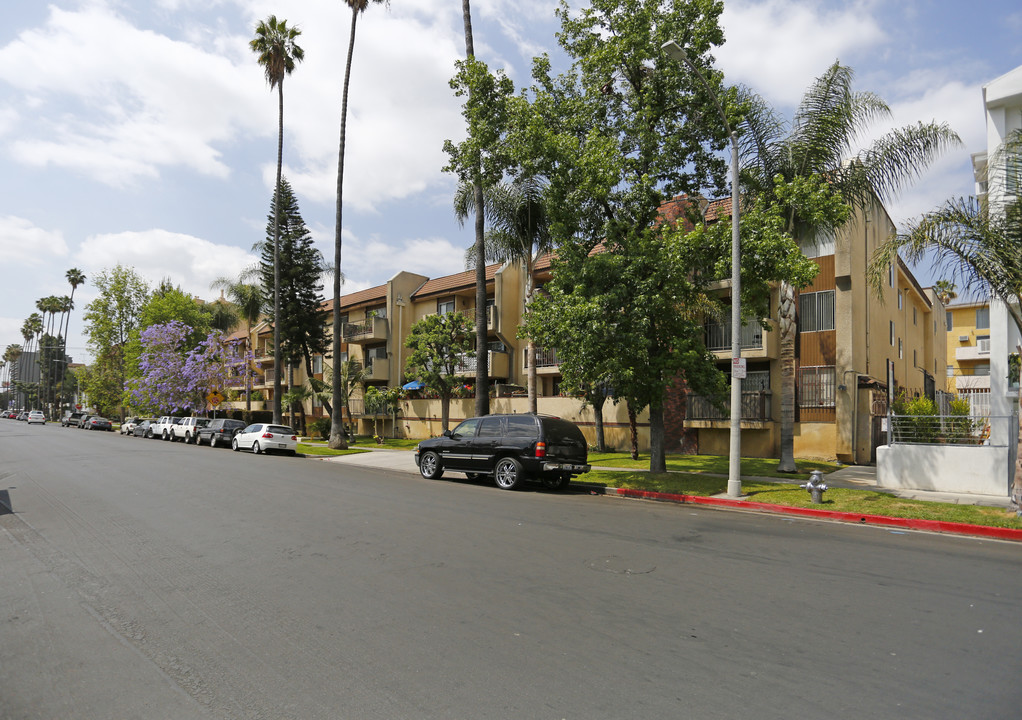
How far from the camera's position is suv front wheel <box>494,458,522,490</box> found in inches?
617

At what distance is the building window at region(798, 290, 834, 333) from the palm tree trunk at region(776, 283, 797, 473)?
4.17m

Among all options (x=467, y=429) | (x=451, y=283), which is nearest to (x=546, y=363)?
(x=451, y=283)

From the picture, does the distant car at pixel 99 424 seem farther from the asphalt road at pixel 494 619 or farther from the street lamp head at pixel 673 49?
the street lamp head at pixel 673 49

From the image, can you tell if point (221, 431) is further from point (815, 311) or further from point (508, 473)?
point (815, 311)

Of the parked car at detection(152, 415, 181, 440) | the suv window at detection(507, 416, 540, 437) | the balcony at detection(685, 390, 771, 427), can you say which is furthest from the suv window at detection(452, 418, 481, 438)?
the parked car at detection(152, 415, 181, 440)

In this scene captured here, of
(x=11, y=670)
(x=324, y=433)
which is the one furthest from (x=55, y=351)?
(x=11, y=670)

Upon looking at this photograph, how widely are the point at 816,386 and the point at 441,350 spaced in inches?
645

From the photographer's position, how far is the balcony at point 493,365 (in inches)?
1325

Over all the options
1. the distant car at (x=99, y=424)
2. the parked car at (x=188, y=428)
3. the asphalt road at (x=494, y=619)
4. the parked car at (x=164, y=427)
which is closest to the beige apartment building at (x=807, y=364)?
the asphalt road at (x=494, y=619)

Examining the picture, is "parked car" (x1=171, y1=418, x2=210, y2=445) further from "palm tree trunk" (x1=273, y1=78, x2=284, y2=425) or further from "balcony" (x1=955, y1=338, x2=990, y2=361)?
"balcony" (x1=955, y1=338, x2=990, y2=361)

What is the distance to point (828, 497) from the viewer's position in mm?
13492

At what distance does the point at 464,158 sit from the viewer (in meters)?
17.6

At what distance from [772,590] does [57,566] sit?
7.91 meters

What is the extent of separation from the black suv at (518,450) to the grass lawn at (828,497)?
129 cm
